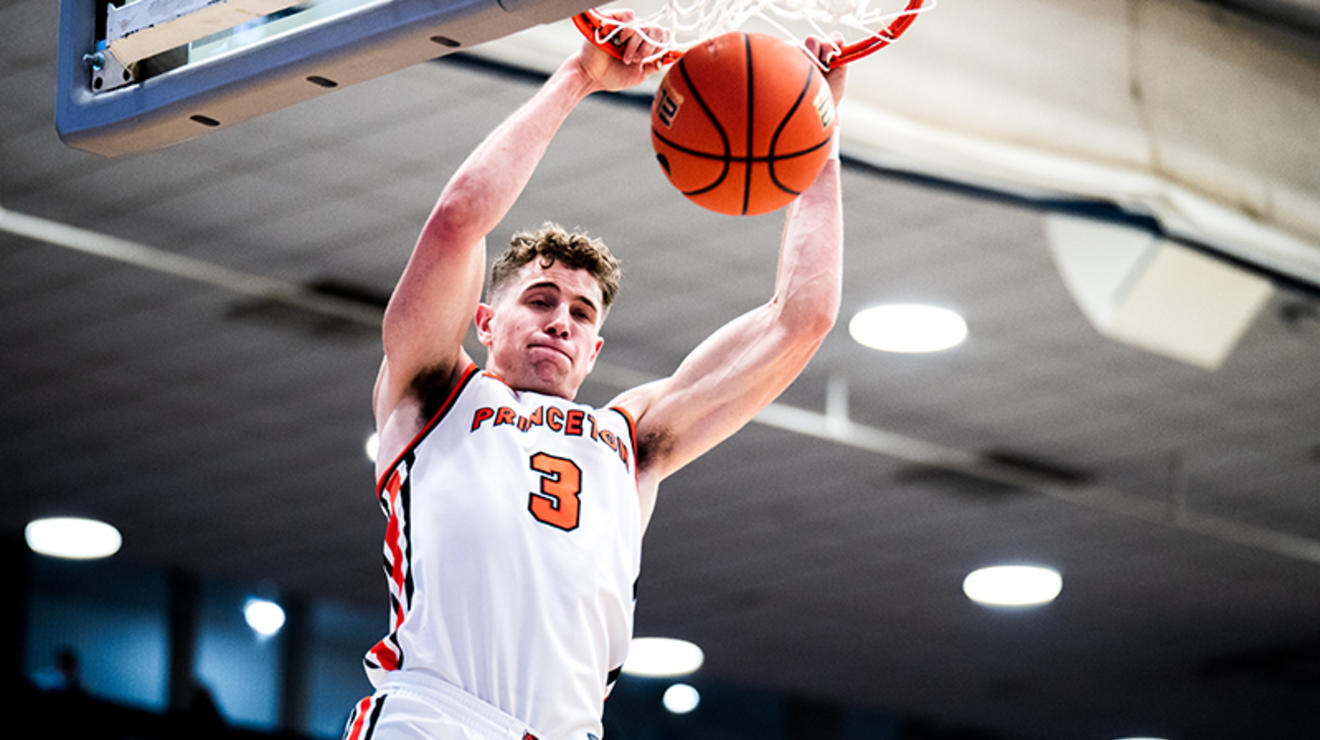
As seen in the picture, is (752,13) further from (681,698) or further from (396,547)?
(681,698)

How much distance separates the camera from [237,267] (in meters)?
8.68

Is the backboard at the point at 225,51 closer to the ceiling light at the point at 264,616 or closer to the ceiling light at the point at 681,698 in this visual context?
the ceiling light at the point at 264,616

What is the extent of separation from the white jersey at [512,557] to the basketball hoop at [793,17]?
88cm

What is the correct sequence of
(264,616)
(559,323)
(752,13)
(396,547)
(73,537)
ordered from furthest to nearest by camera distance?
(264,616)
(73,537)
(752,13)
(559,323)
(396,547)

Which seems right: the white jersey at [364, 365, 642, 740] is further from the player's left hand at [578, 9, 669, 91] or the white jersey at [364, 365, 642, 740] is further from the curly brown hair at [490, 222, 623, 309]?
the player's left hand at [578, 9, 669, 91]

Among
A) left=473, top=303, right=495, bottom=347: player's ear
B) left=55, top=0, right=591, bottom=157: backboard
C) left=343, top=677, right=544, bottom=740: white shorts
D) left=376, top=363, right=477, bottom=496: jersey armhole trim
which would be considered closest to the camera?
left=343, top=677, right=544, bottom=740: white shorts

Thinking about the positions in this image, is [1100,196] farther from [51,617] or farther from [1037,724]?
Result: [1037,724]

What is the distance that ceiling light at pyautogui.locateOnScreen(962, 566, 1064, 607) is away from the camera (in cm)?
1180

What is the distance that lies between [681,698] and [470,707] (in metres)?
14.6

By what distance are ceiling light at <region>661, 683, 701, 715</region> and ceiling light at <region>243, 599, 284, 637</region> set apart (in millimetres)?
4174

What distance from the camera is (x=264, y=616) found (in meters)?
15.1

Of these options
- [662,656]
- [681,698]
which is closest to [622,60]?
[662,656]

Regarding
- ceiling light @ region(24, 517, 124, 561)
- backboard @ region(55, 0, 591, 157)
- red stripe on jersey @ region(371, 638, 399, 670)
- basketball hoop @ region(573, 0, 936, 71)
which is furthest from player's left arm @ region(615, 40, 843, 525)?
ceiling light @ region(24, 517, 124, 561)

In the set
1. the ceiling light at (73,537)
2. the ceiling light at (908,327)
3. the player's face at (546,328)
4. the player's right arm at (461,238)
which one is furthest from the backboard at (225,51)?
the ceiling light at (73,537)
